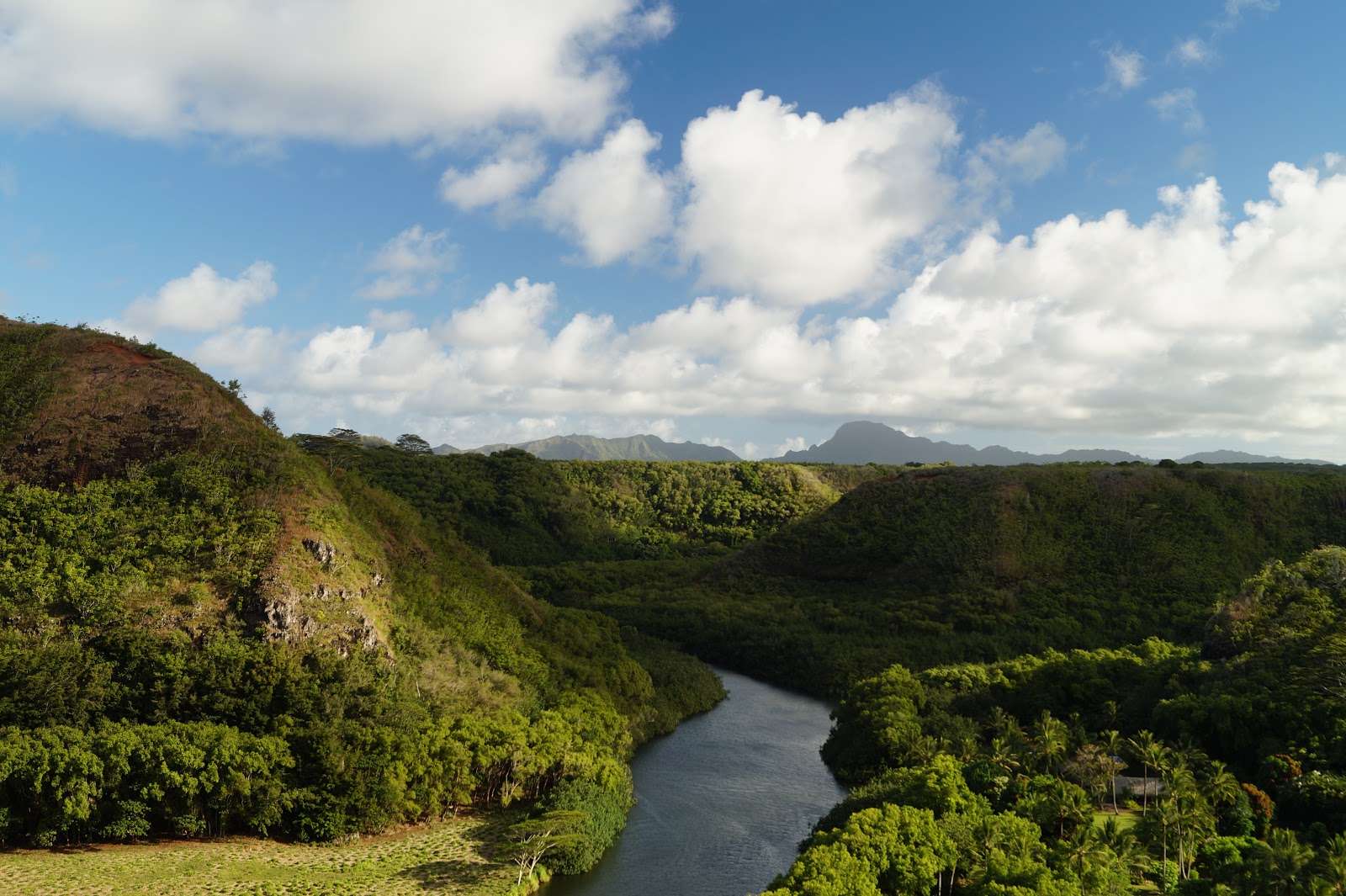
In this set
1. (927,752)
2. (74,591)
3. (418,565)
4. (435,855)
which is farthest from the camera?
(418,565)

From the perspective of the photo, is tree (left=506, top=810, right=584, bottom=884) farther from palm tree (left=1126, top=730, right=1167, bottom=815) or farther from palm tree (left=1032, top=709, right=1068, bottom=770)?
palm tree (left=1126, top=730, right=1167, bottom=815)

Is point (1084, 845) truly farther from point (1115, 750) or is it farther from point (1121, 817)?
point (1115, 750)

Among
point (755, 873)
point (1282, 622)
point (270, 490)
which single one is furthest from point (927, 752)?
point (270, 490)

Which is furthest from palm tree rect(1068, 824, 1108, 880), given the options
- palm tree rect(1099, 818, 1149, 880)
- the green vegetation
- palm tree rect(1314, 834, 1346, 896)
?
palm tree rect(1314, 834, 1346, 896)

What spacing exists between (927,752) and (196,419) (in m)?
70.4

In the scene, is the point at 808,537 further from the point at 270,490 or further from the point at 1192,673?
the point at 270,490

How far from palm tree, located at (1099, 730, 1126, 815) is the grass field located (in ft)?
137

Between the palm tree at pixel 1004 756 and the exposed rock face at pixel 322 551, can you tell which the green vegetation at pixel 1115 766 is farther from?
the exposed rock face at pixel 322 551

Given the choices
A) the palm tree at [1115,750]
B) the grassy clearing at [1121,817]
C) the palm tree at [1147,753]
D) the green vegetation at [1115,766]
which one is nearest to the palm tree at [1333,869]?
the green vegetation at [1115,766]

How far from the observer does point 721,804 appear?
70750mm

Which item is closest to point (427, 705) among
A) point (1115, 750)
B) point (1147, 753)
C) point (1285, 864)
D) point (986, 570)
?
point (1147, 753)

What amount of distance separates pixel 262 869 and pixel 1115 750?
6132 centimetres

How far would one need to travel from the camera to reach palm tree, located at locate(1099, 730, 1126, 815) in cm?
5841

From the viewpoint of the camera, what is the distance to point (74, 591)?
5953 centimetres
